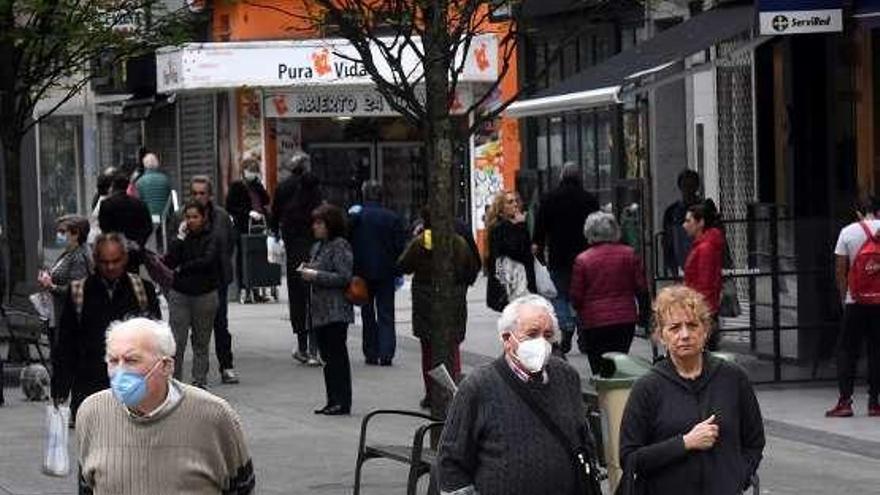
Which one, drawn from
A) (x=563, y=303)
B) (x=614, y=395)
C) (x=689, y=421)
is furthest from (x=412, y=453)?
(x=563, y=303)

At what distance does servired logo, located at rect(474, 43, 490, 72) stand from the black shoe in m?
20.4

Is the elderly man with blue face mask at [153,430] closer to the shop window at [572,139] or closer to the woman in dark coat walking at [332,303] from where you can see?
the woman in dark coat walking at [332,303]

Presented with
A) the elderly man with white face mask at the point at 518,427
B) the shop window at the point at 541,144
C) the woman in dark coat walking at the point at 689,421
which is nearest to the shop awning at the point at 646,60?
the shop window at the point at 541,144

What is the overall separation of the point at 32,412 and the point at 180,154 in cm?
2633

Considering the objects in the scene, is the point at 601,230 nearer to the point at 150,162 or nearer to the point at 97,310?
the point at 97,310

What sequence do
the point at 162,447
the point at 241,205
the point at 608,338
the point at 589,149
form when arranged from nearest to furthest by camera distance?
the point at 162,447
the point at 608,338
the point at 241,205
the point at 589,149

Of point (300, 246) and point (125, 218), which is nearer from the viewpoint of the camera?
point (125, 218)

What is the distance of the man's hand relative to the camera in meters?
7.57

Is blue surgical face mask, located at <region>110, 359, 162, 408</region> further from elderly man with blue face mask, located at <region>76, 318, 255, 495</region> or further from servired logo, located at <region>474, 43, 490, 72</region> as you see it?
servired logo, located at <region>474, 43, 490, 72</region>

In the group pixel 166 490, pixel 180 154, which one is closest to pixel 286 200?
pixel 166 490

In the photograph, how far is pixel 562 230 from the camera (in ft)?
69.4

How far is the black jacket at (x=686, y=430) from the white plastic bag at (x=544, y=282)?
485 inches

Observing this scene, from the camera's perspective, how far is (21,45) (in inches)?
837

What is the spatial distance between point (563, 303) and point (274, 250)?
748 centimetres
